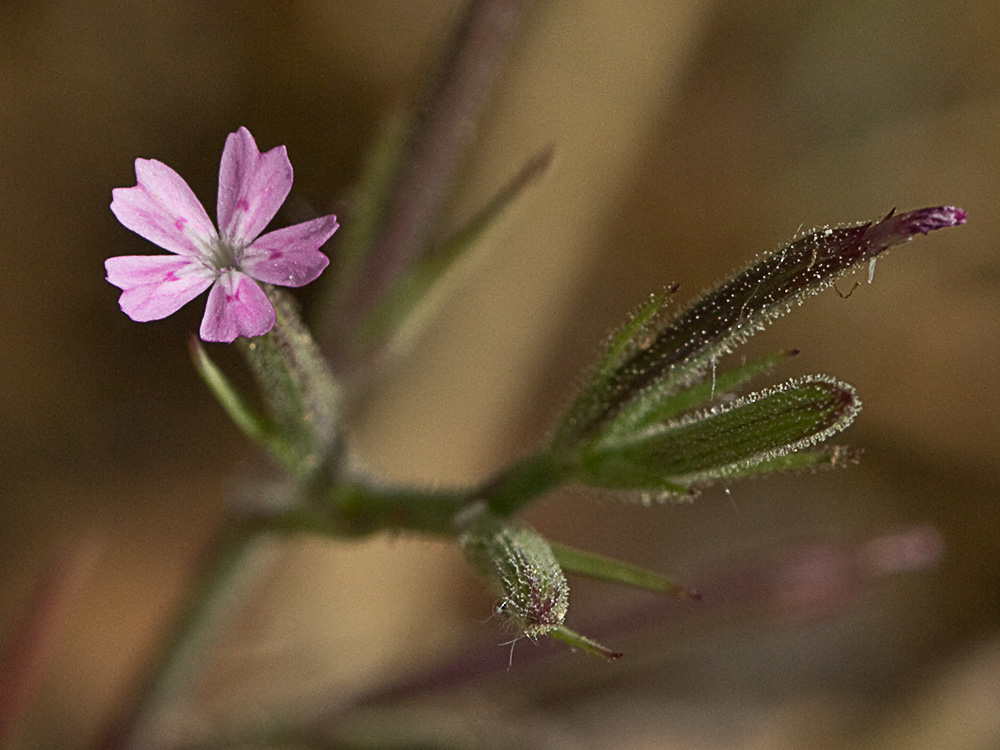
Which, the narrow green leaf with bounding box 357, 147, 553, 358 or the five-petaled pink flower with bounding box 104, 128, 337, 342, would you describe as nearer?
the five-petaled pink flower with bounding box 104, 128, 337, 342

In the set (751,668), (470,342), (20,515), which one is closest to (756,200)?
(470,342)

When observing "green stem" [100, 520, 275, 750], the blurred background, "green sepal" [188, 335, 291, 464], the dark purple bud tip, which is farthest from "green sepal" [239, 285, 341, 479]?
the blurred background

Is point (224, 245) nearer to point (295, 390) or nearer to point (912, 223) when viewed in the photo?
point (295, 390)

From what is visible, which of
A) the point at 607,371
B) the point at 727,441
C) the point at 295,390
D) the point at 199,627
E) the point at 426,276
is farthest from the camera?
the point at 199,627

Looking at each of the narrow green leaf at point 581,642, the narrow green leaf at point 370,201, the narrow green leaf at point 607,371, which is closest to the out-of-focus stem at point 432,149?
the narrow green leaf at point 370,201

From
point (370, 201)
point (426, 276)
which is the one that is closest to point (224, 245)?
point (426, 276)

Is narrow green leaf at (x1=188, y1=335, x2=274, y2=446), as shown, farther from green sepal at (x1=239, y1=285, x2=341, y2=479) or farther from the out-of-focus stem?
the out-of-focus stem
